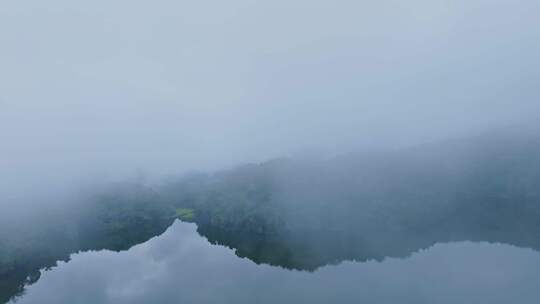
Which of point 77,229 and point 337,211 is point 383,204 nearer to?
point 337,211

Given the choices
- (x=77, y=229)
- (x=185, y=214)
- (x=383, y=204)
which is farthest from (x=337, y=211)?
(x=77, y=229)

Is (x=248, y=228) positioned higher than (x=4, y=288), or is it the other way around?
(x=248, y=228)

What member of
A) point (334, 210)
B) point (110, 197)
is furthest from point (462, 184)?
point (110, 197)

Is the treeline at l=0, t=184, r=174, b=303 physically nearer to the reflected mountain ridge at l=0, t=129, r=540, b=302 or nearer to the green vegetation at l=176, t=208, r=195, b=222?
the reflected mountain ridge at l=0, t=129, r=540, b=302

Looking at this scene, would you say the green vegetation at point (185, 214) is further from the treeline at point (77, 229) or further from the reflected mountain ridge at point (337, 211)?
the treeline at point (77, 229)

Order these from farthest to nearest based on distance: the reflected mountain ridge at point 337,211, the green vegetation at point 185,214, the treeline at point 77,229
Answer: the green vegetation at point 185,214, the treeline at point 77,229, the reflected mountain ridge at point 337,211

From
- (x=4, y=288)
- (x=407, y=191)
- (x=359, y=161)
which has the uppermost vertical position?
(x=359, y=161)

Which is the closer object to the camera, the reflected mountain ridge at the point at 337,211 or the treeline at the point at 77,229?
the reflected mountain ridge at the point at 337,211

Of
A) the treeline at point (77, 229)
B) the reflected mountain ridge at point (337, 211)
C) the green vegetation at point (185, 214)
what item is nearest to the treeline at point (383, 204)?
the reflected mountain ridge at point (337, 211)

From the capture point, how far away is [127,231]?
92312 mm

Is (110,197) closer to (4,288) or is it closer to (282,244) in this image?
(4,288)

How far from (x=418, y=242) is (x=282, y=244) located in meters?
23.7

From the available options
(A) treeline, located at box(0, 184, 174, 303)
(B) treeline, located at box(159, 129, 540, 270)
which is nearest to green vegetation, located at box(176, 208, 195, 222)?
(B) treeline, located at box(159, 129, 540, 270)

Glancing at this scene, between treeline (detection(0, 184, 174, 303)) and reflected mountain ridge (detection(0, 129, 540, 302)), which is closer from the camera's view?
reflected mountain ridge (detection(0, 129, 540, 302))
